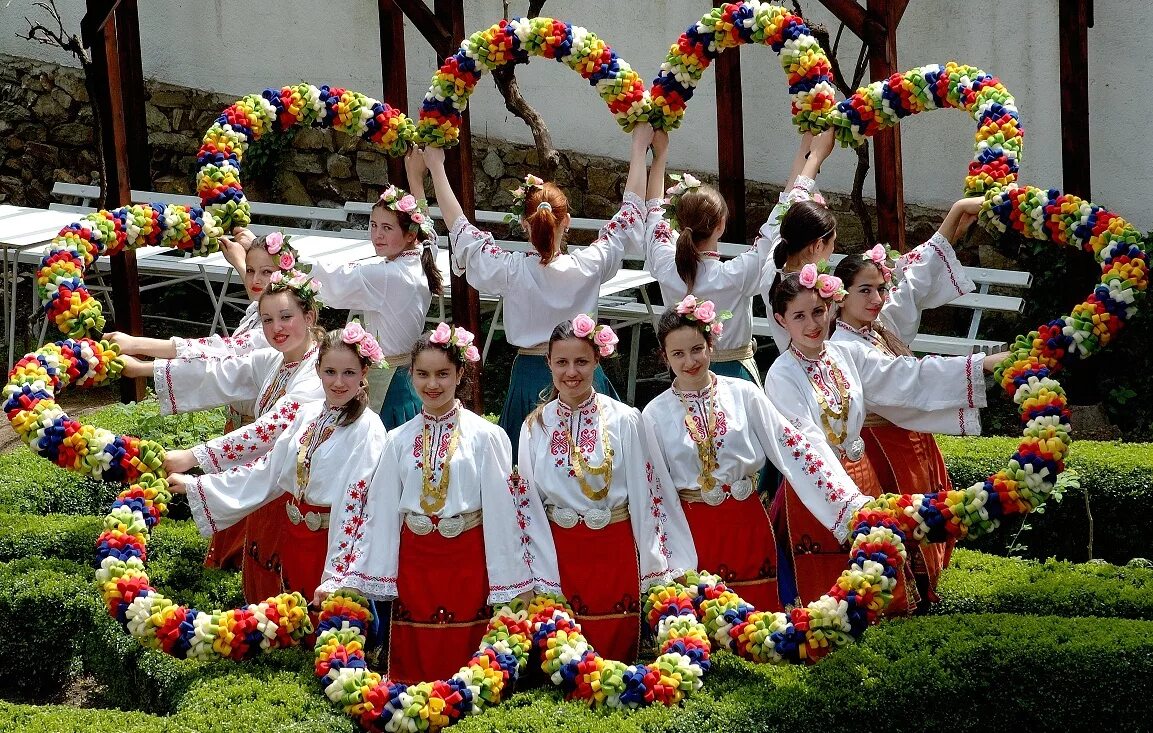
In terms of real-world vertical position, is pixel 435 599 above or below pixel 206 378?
below

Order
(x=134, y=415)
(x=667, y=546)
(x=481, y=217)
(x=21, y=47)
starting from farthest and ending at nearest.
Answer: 1. (x=21, y=47)
2. (x=481, y=217)
3. (x=134, y=415)
4. (x=667, y=546)

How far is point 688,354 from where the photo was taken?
17.2 ft

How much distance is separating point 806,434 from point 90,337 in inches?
113

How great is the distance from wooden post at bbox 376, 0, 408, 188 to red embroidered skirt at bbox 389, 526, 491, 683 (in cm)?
375

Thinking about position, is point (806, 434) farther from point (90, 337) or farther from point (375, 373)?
point (90, 337)

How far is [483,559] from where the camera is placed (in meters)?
5.20

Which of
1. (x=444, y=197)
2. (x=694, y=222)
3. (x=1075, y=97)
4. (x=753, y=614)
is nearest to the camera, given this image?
(x=753, y=614)

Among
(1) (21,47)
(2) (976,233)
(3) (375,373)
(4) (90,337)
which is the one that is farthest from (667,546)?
(1) (21,47)

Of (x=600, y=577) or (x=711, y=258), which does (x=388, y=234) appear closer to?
(x=711, y=258)

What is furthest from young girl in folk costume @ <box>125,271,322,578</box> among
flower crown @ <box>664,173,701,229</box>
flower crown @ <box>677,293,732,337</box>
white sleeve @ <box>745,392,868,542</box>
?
white sleeve @ <box>745,392,868,542</box>

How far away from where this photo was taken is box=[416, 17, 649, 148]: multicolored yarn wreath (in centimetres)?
646

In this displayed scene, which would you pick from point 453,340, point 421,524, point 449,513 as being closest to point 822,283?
point 453,340

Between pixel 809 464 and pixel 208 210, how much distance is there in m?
2.89

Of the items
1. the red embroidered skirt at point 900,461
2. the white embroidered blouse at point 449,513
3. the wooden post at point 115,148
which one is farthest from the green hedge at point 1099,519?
the wooden post at point 115,148
